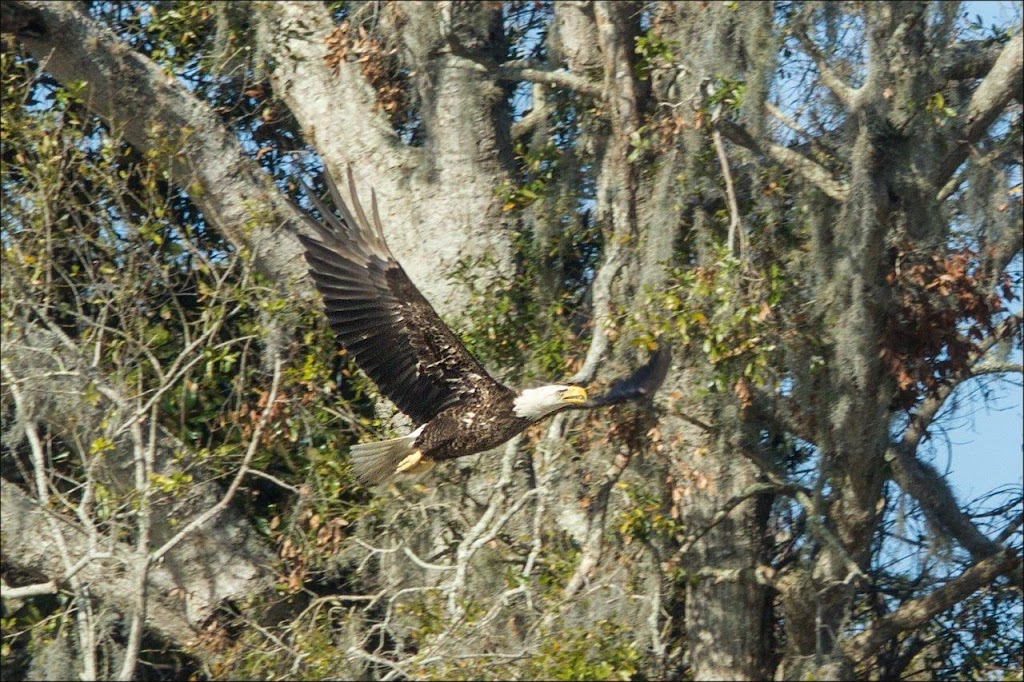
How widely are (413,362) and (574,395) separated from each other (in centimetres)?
68

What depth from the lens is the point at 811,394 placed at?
6.92 m

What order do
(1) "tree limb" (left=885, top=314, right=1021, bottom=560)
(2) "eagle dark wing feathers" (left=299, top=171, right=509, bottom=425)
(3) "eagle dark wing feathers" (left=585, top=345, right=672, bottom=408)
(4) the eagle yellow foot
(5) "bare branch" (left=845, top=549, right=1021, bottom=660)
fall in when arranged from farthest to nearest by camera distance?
1. (1) "tree limb" (left=885, top=314, right=1021, bottom=560)
2. (5) "bare branch" (left=845, top=549, right=1021, bottom=660)
3. (4) the eagle yellow foot
4. (3) "eagle dark wing feathers" (left=585, top=345, right=672, bottom=408)
5. (2) "eagle dark wing feathers" (left=299, top=171, right=509, bottom=425)

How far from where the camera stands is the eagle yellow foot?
6.49 metres

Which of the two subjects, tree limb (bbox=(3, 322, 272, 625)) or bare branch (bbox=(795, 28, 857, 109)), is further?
bare branch (bbox=(795, 28, 857, 109))

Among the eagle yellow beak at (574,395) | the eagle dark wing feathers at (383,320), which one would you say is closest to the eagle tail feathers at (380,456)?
the eagle dark wing feathers at (383,320)

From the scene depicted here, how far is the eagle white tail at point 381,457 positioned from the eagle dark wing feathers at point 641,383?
2.62ft

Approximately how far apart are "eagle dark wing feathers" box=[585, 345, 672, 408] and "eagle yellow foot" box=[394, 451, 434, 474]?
2.53 ft

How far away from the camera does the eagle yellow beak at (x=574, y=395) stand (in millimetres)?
6020

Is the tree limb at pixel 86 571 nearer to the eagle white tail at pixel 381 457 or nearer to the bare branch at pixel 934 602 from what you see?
the eagle white tail at pixel 381 457

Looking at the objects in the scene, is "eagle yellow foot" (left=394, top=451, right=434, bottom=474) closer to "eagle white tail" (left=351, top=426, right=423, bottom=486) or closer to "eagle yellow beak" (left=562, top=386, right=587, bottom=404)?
"eagle white tail" (left=351, top=426, right=423, bottom=486)

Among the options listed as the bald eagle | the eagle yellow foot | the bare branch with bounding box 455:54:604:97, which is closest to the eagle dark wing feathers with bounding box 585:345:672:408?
the bald eagle

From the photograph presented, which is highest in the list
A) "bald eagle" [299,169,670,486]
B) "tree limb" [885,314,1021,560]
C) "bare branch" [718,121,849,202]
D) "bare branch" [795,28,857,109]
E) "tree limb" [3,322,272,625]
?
"bare branch" [795,28,857,109]

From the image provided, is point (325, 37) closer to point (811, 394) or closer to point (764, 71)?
point (764, 71)

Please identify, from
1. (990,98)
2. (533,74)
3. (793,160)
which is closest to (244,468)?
(533,74)
